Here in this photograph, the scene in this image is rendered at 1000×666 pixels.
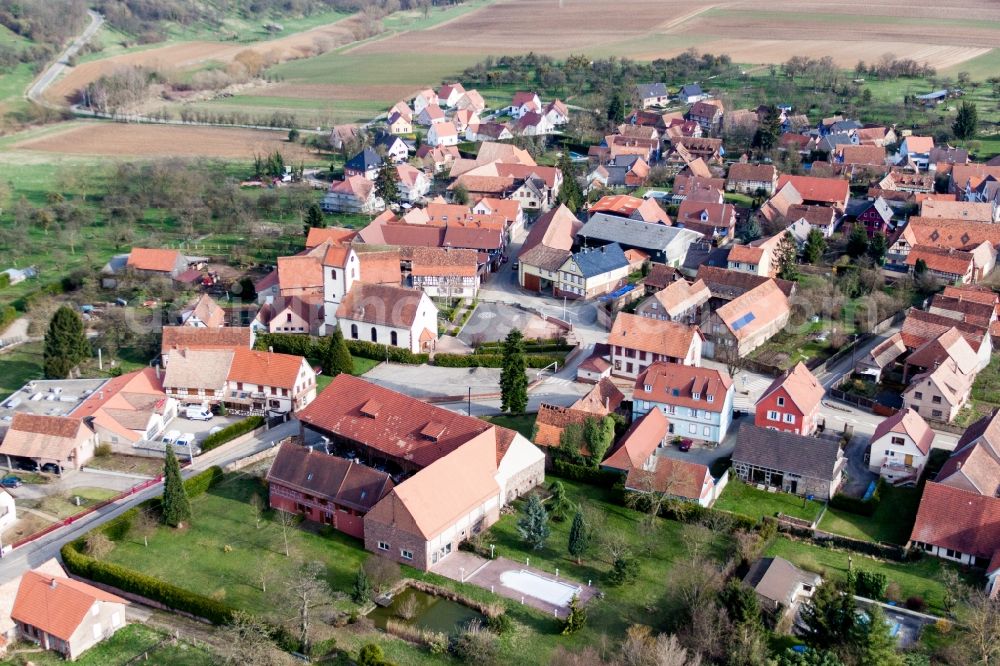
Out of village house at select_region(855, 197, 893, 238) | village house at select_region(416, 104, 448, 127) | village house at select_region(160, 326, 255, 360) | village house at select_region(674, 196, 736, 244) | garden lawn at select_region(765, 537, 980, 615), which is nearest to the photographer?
garden lawn at select_region(765, 537, 980, 615)

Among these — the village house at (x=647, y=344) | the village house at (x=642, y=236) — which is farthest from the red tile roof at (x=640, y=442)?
the village house at (x=642, y=236)

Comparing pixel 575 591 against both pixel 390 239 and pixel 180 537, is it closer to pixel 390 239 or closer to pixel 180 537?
pixel 180 537

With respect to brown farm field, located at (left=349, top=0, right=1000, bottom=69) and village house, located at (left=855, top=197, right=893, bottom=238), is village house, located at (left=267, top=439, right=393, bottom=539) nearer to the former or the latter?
village house, located at (left=855, top=197, right=893, bottom=238)

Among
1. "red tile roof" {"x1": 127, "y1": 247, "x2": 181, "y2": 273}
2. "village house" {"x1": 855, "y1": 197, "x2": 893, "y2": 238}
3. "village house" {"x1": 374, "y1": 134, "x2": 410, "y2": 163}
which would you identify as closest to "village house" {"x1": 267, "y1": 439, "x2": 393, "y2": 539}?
"red tile roof" {"x1": 127, "y1": 247, "x2": 181, "y2": 273}

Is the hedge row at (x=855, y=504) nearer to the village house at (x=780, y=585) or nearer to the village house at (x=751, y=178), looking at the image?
the village house at (x=780, y=585)

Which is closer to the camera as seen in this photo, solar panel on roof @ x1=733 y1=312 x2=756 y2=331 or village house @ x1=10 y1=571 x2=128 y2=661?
village house @ x1=10 y1=571 x2=128 y2=661

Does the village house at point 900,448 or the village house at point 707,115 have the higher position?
the village house at point 707,115
